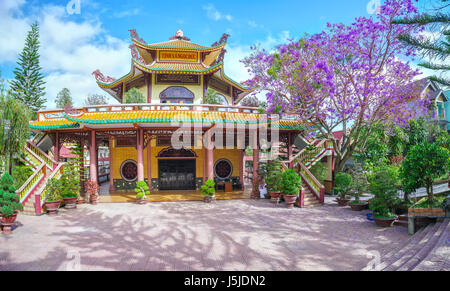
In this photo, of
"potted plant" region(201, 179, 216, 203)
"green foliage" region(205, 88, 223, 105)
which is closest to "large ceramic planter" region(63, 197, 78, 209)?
"potted plant" region(201, 179, 216, 203)

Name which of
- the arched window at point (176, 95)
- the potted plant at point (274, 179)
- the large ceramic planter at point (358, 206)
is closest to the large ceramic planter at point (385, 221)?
the large ceramic planter at point (358, 206)

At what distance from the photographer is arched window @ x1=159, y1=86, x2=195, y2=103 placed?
53.0ft

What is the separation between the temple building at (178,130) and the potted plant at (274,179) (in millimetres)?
1223

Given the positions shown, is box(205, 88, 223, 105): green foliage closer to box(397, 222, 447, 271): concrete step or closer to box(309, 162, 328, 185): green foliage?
box(309, 162, 328, 185): green foliage

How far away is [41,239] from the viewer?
680 centimetres

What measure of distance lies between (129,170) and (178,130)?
222 inches

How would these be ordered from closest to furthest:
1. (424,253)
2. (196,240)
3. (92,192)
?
1. (424,253)
2. (196,240)
3. (92,192)

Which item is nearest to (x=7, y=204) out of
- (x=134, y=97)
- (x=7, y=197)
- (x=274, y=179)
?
(x=7, y=197)

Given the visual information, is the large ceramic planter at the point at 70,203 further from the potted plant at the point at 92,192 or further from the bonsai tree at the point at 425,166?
the bonsai tree at the point at 425,166

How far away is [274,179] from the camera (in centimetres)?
1226

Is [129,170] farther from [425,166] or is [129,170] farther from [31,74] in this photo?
[31,74]

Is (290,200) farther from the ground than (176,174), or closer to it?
closer to it

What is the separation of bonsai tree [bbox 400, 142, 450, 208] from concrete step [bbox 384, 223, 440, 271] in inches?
56.3
